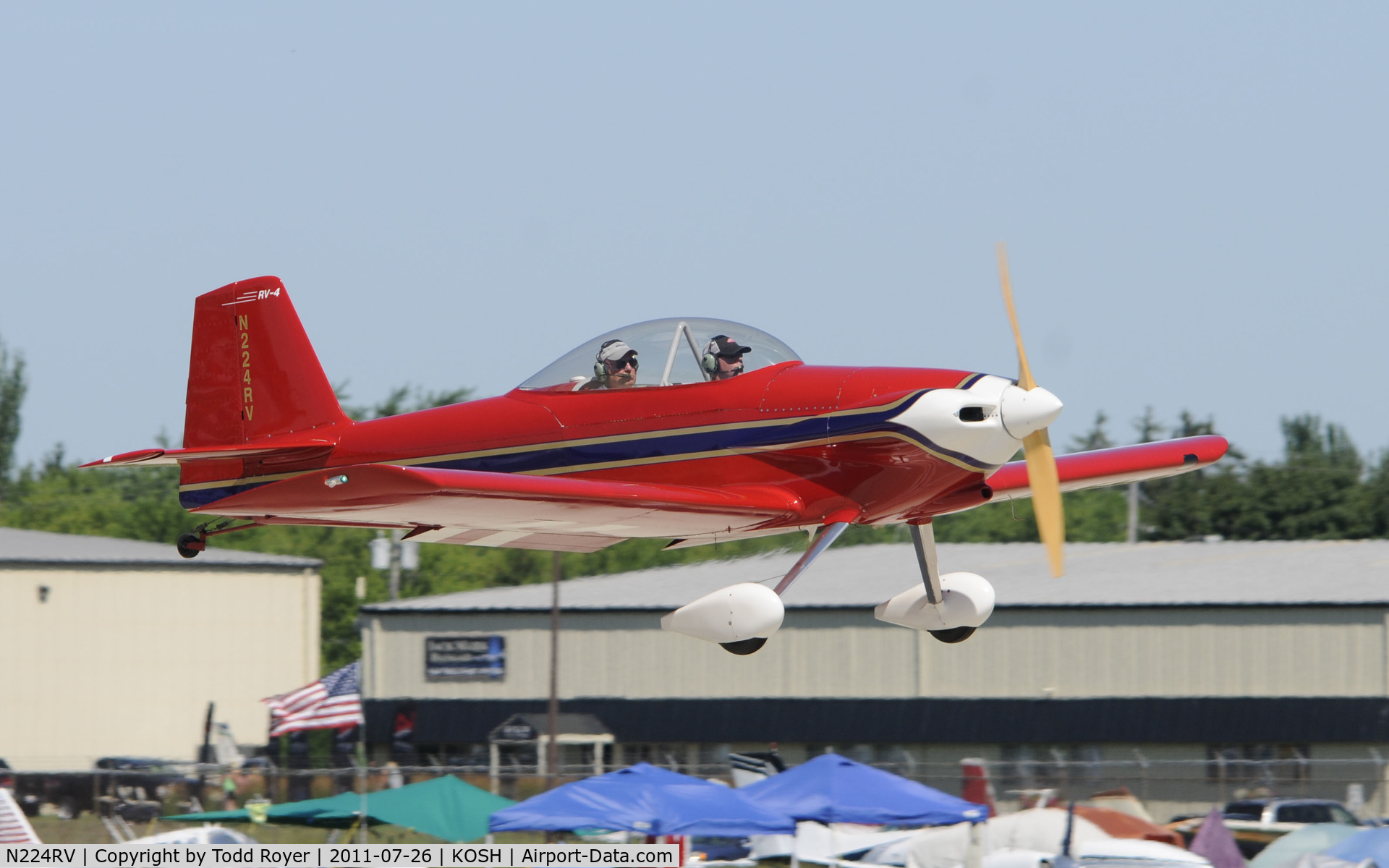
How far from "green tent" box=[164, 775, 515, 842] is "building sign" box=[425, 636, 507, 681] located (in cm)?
1570

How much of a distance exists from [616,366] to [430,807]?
1143 centimetres

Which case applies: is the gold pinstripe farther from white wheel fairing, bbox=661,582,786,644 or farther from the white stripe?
white wheel fairing, bbox=661,582,786,644

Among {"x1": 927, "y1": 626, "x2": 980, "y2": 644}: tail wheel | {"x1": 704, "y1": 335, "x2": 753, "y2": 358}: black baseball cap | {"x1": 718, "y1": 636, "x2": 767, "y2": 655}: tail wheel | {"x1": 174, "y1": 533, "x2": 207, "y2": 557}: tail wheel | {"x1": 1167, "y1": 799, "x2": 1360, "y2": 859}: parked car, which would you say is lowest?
{"x1": 1167, "y1": 799, "x2": 1360, "y2": 859}: parked car

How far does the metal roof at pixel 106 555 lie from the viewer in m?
39.7

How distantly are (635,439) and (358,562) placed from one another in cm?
5187

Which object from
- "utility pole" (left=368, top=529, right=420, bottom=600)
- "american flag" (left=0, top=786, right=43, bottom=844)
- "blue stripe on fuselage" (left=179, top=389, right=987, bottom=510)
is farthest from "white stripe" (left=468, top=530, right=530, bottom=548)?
"utility pole" (left=368, top=529, right=420, bottom=600)

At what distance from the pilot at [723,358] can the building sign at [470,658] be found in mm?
27603

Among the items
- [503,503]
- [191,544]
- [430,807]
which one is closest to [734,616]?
[503,503]

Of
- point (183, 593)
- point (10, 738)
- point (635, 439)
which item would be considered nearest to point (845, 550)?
point (183, 593)

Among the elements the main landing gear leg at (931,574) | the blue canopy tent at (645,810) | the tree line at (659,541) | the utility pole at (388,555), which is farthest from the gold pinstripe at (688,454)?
the tree line at (659,541)

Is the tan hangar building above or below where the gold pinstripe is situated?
below

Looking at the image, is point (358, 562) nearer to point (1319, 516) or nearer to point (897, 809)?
point (1319, 516)

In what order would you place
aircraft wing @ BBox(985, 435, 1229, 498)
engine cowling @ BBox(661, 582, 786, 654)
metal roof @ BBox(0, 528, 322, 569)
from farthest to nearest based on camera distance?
metal roof @ BBox(0, 528, 322, 569) → aircraft wing @ BBox(985, 435, 1229, 498) → engine cowling @ BBox(661, 582, 786, 654)

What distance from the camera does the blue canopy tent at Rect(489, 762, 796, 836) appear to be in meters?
19.9
